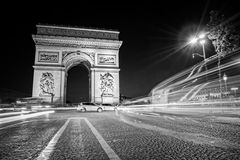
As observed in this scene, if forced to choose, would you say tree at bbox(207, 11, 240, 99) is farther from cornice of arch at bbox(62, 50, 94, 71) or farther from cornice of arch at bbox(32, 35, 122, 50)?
cornice of arch at bbox(62, 50, 94, 71)

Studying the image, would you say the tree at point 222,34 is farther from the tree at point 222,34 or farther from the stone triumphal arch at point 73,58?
the stone triumphal arch at point 73,58

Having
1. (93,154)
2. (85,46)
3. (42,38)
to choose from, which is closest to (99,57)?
(85,46)

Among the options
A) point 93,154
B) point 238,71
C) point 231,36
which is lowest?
point 93,154

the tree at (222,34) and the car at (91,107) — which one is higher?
the tree at (222,34)

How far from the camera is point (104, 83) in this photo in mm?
30156

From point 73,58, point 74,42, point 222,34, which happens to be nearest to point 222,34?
point 222,34

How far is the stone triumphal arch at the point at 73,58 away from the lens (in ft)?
91.6

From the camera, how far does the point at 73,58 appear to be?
31125 mm

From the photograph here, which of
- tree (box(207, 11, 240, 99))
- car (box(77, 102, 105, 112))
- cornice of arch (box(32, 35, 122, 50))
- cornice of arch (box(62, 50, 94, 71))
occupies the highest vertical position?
cornice of arch (box(32, 35, 122, 50))

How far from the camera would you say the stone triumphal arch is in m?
27.9

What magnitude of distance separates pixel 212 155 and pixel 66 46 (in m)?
29.8

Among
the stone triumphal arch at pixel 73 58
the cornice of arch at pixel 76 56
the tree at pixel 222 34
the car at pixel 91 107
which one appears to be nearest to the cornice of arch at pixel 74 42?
the stone triumphal arch at pixel 73 58

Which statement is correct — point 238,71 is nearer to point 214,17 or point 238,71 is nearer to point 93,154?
point 214,17

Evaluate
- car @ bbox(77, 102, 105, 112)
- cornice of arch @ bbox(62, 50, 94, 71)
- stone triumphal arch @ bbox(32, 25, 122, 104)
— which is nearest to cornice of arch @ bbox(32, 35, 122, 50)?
stone triumphal arch @ bbox(32, 25, 122, 104)
